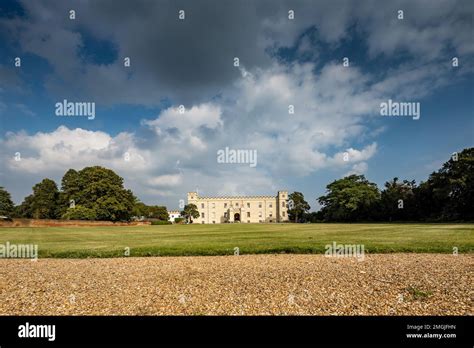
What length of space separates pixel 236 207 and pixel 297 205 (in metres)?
22.0

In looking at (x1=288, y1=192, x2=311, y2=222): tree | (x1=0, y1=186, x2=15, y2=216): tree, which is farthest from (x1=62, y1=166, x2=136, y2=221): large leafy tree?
(x1=288, y1=192, x2=311, y2=222): tree

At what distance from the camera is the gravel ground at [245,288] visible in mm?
4805

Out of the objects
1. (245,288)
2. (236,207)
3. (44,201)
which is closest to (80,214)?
(44,201)

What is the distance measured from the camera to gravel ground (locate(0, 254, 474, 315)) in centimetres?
480

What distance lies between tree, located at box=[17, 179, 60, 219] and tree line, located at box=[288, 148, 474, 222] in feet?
189

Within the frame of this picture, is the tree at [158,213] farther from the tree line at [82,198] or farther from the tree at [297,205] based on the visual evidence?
the tree at [297,205]

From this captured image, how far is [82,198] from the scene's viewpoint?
4966 cm

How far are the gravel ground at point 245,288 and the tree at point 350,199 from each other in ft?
170

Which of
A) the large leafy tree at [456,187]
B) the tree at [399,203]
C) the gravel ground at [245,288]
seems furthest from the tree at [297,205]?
the gravel ground at [245,288]

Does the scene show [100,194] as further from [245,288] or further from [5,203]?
[245,288]

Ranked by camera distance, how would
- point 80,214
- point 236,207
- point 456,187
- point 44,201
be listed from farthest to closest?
point 236,207 < point 44,201 < point 80,214 < point 456,187
